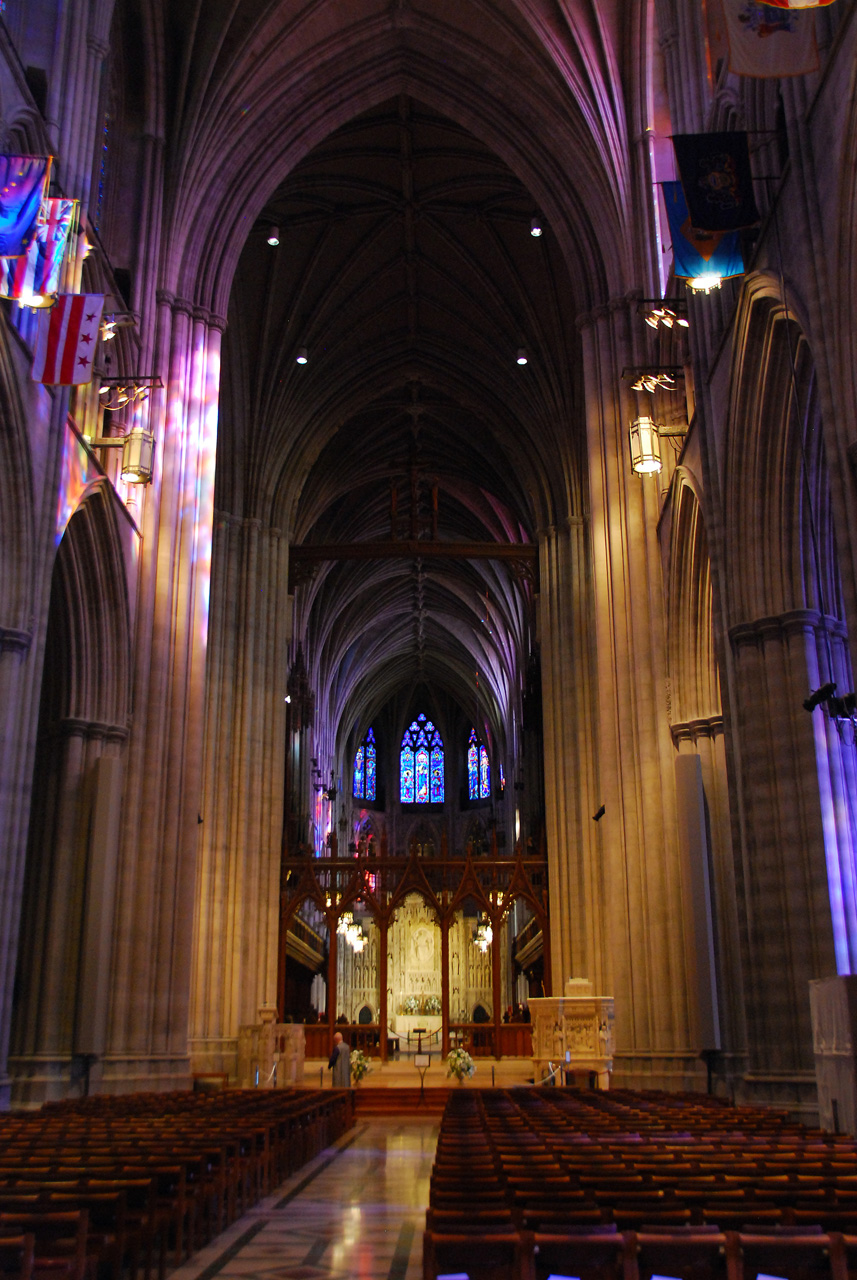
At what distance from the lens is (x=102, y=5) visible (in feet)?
49.8

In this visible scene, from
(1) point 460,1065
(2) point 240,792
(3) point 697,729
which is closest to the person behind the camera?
(3) point 697,729

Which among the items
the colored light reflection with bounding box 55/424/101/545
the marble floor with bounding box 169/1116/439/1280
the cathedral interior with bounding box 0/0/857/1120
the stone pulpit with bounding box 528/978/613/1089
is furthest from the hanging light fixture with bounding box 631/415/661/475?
the stone pulpit with bounding box 528/978/613/1089

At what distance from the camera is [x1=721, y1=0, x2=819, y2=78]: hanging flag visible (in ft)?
29.6

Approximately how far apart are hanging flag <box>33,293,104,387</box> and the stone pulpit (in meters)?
12.1

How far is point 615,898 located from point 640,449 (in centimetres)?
703

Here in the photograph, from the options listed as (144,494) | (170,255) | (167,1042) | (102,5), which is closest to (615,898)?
(167,1042)

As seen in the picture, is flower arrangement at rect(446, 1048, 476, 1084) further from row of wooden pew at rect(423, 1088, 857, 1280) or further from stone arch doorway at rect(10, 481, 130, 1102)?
row of wooden pew at rect(423, 1088, 857, 1280)

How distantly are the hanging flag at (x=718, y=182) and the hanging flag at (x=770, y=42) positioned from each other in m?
1.18

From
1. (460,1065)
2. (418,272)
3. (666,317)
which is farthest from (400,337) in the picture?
(460,1065)

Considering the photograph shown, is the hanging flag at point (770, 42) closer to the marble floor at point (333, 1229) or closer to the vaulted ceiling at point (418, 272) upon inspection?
the marble floor at point (333, 1229)

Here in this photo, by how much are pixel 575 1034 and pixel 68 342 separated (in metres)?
12.8

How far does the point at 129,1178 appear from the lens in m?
5.71

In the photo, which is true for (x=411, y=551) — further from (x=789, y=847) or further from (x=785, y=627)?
(x=789, y=847)

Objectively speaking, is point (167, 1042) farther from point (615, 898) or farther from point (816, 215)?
point (816, 215)
